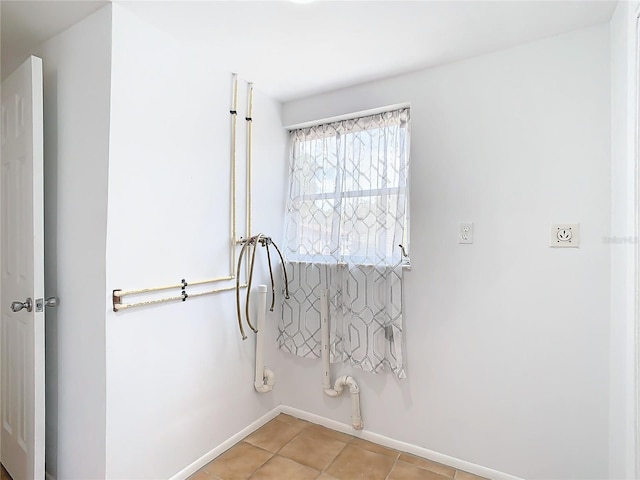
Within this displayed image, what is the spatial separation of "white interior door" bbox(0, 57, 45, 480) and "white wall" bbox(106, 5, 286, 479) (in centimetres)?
37

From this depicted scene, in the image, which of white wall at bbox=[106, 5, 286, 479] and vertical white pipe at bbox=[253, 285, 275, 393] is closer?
white wall at bbox=[106, 5, 286, 479]

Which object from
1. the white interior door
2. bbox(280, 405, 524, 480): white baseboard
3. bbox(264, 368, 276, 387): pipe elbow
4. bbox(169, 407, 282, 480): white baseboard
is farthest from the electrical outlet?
the white interior door

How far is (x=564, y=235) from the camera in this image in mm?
1611

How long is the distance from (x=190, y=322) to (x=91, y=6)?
151 centimetres

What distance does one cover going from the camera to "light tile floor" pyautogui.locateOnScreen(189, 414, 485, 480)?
5.94 feet

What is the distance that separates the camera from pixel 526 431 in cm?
170

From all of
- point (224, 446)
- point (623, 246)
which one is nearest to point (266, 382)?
Result: point (224, 446)

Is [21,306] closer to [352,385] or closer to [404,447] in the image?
[352,385]

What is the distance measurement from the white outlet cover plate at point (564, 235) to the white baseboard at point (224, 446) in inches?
79.6

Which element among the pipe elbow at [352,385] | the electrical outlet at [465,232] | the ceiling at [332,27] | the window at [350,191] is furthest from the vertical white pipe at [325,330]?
the ceiling at [332,27]

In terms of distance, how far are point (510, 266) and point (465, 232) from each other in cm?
28

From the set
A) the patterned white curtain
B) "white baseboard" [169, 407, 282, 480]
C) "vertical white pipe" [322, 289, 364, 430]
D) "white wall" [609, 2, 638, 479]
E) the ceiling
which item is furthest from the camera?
"vertical white pipe" [322, 289, 364, 430]

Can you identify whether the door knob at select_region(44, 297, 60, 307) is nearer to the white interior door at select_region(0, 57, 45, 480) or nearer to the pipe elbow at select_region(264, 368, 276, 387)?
the white interior door at select_region(0, 57, 45, 480)

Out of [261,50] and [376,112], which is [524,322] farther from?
[261,50]
